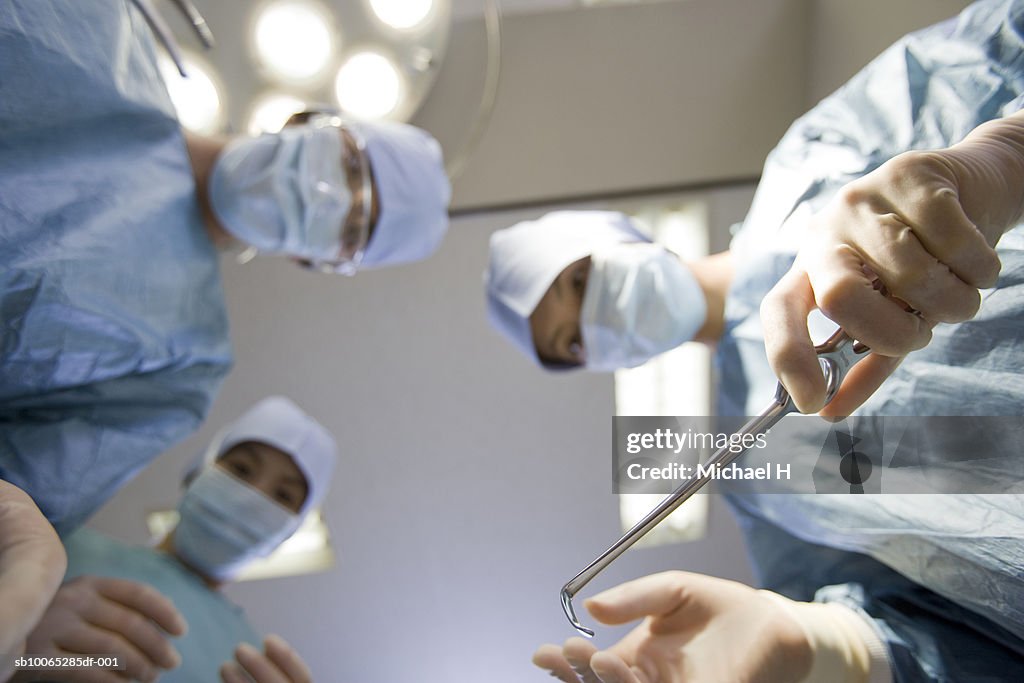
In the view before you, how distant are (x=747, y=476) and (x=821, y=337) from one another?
230mm

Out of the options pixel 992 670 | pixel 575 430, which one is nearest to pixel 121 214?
pixel 575 430

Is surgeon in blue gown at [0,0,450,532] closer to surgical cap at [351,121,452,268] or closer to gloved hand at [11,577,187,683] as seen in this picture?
surgical cap at [351,121,452,268]

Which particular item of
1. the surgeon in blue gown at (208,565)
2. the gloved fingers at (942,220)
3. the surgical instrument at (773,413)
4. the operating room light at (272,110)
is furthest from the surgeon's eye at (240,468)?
the gloved fingers at (942,220)

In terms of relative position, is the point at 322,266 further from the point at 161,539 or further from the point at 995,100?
the point at 995,100

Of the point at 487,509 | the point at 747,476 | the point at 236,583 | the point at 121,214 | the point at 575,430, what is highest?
the point at 121,214

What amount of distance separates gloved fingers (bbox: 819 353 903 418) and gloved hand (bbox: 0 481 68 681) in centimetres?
67

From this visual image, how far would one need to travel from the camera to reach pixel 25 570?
544 millimetres

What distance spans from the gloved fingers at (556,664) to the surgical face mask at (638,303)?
66cm

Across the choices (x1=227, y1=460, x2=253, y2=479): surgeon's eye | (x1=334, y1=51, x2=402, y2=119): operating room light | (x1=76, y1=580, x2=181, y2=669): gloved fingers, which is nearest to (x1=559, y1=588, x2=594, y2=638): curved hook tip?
(x1=76, y1=580, x2=181, y2=669): gloved fingers

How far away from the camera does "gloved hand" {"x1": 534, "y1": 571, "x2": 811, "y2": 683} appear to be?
2.61 ft

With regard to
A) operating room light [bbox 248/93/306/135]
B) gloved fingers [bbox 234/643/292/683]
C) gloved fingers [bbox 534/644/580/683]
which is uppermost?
operating room light [bbox 248/93/306/135]

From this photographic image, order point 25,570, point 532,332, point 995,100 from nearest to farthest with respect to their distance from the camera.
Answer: point 25,570, point 995,100, point 532,332

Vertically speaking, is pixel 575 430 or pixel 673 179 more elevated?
pixel 673 179

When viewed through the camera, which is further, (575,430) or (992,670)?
(575,430)
